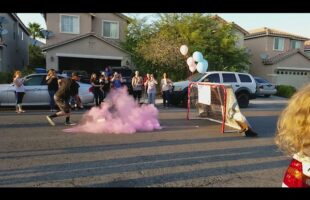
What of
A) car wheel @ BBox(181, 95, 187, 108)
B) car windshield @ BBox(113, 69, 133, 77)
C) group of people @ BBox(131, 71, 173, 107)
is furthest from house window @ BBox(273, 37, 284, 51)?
group of people @ BBox(131, 71, 173, 107)

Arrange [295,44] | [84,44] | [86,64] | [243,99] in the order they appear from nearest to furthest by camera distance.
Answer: [243,99] → [84,44] → [86,64] → [295,44]

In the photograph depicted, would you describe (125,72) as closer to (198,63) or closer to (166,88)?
(166,88)

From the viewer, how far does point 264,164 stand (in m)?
6.29

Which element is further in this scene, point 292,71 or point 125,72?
point 292,71

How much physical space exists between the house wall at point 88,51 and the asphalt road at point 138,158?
15228 mm

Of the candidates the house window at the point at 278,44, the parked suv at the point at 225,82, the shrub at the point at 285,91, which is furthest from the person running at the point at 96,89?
the house window at the point at 278,44

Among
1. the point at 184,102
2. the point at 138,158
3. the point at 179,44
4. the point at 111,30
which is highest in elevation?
the point at 111,30

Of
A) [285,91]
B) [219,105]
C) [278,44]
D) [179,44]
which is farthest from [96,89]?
[278,44]

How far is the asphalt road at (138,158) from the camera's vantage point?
16.6 feet

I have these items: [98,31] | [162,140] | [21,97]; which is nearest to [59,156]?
[162,140]

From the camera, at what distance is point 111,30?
29062 mm

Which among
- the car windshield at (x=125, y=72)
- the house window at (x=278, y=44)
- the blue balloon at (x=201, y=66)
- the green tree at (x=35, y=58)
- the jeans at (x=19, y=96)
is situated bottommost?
the jeans at (x=19, y=96)

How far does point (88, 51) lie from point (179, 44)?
7.22m

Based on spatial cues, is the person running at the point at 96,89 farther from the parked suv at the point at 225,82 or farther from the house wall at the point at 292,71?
the house wall at the point at 292,71
